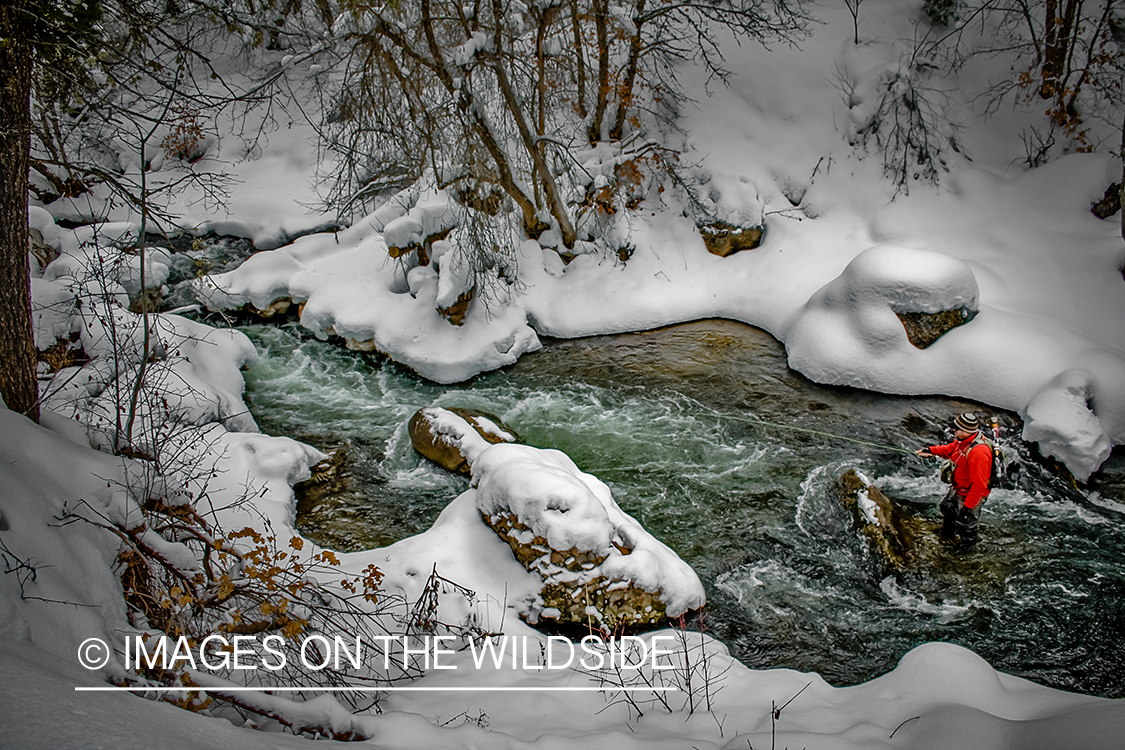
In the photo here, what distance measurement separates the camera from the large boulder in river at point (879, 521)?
5.84 m

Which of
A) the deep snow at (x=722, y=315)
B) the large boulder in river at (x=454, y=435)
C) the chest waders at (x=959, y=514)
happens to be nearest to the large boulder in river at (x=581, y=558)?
the deep snow at (x=722, y=315)

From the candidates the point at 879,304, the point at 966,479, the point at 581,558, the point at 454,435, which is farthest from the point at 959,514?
the point at 454,435

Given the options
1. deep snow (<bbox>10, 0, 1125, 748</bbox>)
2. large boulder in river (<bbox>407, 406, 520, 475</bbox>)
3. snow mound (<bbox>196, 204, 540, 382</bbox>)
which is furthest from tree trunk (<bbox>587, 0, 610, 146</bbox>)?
large boulder in river (<bbox>407, 406, 520, 475</bbox>)

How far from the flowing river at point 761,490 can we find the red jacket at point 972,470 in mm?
613

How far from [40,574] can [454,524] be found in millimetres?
3303

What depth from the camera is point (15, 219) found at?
3904 mm

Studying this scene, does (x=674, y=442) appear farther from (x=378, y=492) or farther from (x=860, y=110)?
(x=860, y=110)

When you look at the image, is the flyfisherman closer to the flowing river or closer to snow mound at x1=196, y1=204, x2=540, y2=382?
the flowing river

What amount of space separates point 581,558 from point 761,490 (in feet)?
9.24

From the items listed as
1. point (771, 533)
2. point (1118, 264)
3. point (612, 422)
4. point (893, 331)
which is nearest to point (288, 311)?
point (612, 422)

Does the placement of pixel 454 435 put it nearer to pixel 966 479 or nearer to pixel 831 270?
pixel 966 479

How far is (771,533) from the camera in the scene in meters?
6.41

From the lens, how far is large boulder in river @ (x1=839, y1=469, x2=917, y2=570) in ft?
19.2

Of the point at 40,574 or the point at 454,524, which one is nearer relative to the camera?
the point at 40,574
